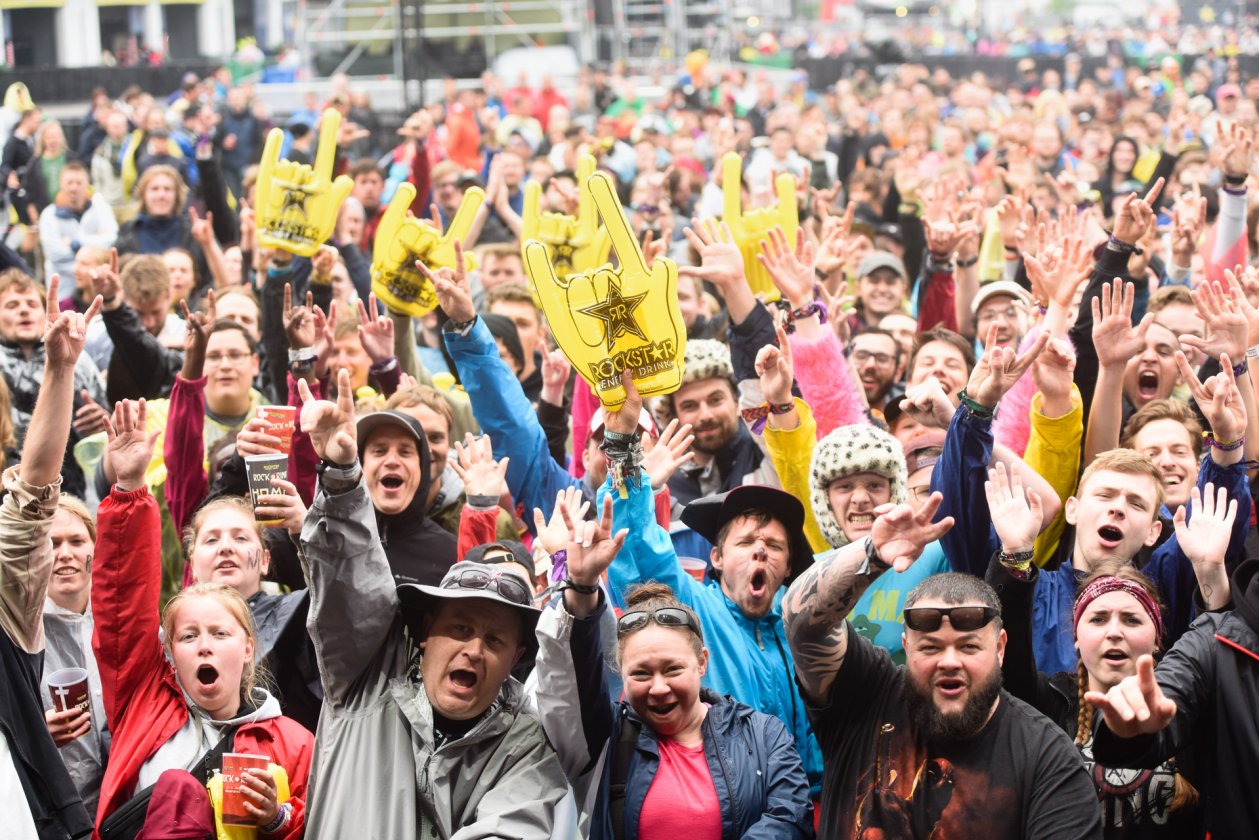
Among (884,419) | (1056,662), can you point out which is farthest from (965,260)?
(1056,662)


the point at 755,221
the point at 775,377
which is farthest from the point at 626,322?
the point at 755,221

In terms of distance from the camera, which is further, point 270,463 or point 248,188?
point 248,188

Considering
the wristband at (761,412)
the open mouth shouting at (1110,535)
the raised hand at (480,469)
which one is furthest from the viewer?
the wristband at (761,412)

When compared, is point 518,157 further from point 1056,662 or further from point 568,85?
point 568,85

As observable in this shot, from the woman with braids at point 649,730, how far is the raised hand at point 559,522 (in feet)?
0.07

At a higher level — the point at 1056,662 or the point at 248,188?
the point at 248,188

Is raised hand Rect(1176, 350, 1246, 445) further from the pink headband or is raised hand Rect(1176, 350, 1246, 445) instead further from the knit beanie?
the knit beanie

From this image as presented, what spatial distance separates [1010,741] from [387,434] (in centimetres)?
220

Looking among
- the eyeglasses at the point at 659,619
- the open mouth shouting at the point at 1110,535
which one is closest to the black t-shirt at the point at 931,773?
the eyeglasses at the point at 659,619

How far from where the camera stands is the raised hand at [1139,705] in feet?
11.6

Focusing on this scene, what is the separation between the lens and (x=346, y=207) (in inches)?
Result: 370

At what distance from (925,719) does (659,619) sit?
A: 674 millimetres

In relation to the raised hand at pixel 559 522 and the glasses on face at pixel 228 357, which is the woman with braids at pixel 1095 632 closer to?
the raised hand at pixel 559 522

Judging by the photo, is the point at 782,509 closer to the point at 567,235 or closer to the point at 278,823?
the point at 278,823
